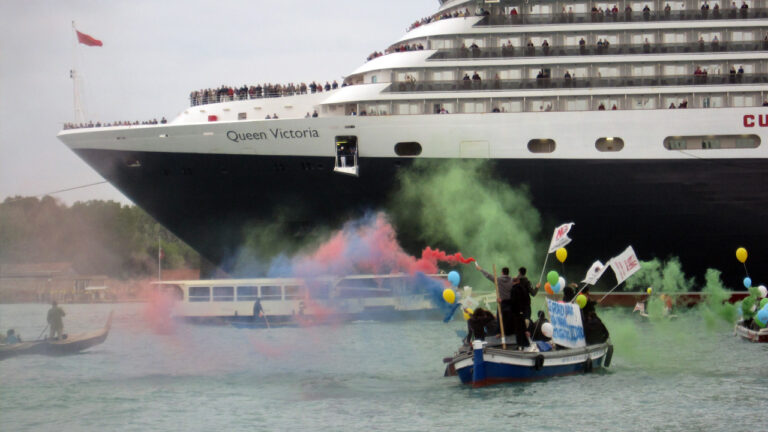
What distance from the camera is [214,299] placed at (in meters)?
52.5

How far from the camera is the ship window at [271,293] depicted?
51.3 m

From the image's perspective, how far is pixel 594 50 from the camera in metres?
53.5

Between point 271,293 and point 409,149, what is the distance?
9.46 metres

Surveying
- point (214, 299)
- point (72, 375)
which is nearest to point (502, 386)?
point (72, 375)

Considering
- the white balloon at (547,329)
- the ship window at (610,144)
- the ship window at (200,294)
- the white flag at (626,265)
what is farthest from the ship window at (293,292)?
the white balloon at (547,329)

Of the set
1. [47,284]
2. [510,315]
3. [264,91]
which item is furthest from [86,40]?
[47,284]

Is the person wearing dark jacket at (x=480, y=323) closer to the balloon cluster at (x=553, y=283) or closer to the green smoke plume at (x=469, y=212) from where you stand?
the balloon cluster at (x=553, y=283)

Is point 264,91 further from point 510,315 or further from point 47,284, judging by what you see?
point 47,284

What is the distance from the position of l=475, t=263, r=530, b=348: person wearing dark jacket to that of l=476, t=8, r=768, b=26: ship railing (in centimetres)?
2615

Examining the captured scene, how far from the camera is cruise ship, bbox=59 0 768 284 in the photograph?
51.0 metres

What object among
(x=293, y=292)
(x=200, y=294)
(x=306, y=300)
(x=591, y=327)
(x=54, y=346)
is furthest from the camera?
(x=200, y=294)

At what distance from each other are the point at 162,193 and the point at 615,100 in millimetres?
22514

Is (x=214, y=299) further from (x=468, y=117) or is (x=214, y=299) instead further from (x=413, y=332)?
(x=468, y=117)

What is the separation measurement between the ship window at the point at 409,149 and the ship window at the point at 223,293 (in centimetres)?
1043
